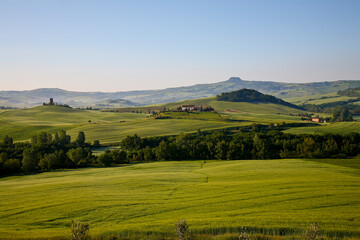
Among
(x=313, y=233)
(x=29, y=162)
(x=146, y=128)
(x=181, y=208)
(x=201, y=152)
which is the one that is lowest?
(x=201, y=152)

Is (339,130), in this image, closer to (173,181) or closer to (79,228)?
(173,181)

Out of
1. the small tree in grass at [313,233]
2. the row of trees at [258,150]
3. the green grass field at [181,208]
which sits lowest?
the row of trees at [258,150]

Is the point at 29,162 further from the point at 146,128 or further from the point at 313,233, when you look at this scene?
the point at 146,128

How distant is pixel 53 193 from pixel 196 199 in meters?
18.0

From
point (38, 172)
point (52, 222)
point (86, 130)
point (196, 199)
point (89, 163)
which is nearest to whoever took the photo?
point (52, 222)

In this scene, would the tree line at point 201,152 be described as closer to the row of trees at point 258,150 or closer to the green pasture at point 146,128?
the row of trees at point 258,150

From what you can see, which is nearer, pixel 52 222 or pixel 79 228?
pixel 79 228

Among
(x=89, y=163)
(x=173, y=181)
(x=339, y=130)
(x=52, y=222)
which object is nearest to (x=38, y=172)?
(x=89, y=163)

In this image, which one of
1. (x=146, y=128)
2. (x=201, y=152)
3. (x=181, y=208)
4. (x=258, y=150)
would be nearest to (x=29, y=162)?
(x=201, y=152)

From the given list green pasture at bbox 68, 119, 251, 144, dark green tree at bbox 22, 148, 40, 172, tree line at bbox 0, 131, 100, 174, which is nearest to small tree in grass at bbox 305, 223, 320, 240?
tree line at bbox 0, 131, 100, 174

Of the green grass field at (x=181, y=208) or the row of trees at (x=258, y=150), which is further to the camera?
the row of trees at (x=258, y=150)

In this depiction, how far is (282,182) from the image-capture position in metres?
33.7

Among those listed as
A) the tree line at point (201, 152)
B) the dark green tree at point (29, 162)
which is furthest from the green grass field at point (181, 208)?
the tree line at point (201, 152)

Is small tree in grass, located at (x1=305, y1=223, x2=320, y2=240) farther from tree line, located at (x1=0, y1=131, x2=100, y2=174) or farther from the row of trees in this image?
tree line, located at (x1=0, y1=131, x2=100, y2=174)
